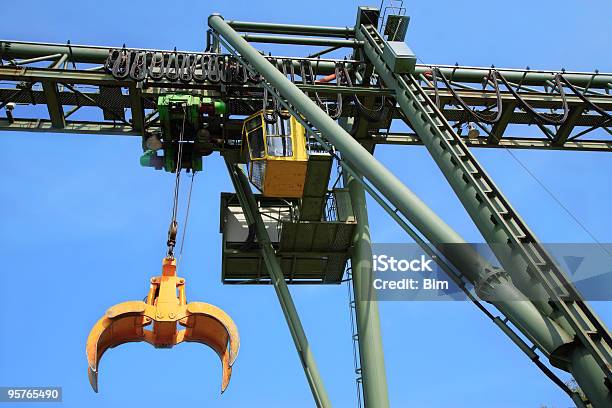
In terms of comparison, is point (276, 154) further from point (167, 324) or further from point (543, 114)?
point (543, 114)

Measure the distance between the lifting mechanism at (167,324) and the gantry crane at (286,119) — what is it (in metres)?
0.04

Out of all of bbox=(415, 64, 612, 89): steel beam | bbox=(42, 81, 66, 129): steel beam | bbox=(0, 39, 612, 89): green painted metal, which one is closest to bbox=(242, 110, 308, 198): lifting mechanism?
bbox=(0, 39, 612, 89): green painted metal

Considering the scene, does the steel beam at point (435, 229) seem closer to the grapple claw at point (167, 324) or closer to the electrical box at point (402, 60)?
the electrical box at point (402, 60)

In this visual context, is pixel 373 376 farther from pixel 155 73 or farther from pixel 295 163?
pixel 155 73

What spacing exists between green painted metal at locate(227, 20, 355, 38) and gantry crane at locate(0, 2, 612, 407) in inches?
1.0

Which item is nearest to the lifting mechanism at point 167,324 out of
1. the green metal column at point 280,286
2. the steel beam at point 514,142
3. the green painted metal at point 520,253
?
the green metal column at point 280,286

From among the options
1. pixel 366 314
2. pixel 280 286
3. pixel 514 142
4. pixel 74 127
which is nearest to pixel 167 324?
pixel 280 286

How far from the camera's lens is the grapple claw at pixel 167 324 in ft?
44.5

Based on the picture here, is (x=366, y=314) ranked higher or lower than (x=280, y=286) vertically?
lower

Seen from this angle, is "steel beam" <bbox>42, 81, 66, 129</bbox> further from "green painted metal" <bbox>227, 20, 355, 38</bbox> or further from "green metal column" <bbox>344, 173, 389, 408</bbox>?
"green metal column" <bbox>344, 173, 389, 408</bbox>

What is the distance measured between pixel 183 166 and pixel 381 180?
293 inches

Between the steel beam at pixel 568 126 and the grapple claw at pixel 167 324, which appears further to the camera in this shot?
the steel beam at pixel 568 126

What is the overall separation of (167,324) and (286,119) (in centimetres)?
523

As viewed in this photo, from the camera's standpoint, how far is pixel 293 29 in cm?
1820
